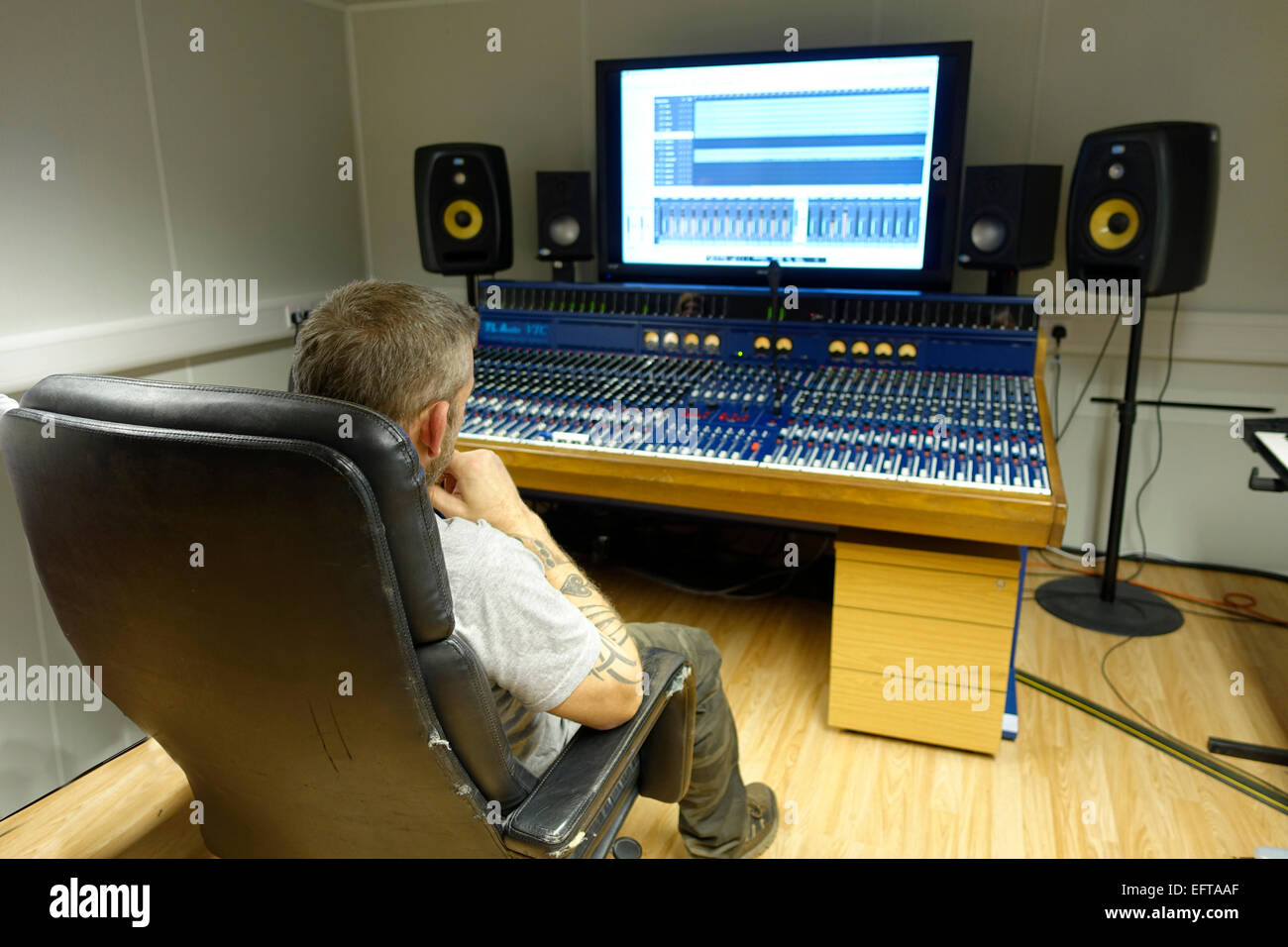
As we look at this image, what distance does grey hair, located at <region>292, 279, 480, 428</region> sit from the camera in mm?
991

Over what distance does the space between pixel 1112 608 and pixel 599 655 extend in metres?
2.17

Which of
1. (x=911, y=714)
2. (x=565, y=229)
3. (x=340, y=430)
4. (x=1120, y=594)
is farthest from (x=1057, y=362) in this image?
(x=340, y=430)

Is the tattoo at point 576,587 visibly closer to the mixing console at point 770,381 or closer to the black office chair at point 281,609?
the black office chair at point 281,609

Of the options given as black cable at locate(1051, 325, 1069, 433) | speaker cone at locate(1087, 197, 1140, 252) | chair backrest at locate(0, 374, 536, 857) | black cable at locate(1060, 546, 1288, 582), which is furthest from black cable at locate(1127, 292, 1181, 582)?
chair backrest at locate(0, 374, 536, 857)

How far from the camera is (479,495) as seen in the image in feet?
3.88

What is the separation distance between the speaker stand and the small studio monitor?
34cm

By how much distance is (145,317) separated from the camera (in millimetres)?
2410

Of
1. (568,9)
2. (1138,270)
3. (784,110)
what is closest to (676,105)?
(784,110)

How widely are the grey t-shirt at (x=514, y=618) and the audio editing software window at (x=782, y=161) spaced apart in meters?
1.77

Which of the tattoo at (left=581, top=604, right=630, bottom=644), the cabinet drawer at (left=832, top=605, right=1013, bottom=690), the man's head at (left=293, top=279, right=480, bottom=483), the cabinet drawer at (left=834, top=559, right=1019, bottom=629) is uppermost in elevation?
the man's head at (left=293, top=279, right=480, bottom=483)

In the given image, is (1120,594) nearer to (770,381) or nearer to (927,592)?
(927,592)

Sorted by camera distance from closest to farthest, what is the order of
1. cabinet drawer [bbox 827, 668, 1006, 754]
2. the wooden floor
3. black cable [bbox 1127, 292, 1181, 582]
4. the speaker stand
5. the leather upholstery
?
the leather upholstery → the wooden floor → cabinet drawer [bbox 827, 668, 1006, 754] → the speaker stand → black cable [bbox 1127, 292, 1181, 582]

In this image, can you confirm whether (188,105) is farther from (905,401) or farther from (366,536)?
(366,536)

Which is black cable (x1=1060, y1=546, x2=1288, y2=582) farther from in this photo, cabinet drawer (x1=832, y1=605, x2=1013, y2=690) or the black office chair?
the black office chair
